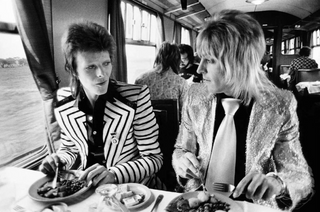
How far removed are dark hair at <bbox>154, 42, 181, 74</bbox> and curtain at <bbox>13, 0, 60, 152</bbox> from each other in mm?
1603

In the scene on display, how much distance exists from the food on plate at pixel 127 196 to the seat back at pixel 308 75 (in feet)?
19.6

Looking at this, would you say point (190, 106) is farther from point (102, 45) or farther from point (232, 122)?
point (102, 45)

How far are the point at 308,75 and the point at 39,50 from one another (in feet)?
18.9

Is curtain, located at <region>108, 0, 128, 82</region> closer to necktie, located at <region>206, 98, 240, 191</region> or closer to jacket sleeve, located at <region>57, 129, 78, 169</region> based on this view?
jacket sleeve, located at <region>57, 129, 78, 169</region>

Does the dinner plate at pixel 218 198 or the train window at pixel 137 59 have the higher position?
the train window at pixel 137 59

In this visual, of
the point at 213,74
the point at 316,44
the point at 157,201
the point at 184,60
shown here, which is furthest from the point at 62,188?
the point at 316,44

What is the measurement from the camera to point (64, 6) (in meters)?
3.07

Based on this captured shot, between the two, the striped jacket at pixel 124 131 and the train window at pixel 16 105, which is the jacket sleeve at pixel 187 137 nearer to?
the striped jacket at pixel 124 131

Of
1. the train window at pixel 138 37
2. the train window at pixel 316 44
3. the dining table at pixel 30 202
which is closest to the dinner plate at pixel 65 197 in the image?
the dining table at pixel 30 202

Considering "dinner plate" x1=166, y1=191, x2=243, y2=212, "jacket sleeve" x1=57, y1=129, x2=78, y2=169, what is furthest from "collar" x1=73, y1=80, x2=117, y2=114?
"dinner plate" x1=166, y1=191, x2=243, y2=212

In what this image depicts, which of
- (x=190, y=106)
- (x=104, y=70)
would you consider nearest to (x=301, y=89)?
(x=190, y=106)

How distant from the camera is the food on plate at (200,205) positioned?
953 millimetres

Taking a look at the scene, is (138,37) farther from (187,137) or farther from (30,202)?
(30,202)

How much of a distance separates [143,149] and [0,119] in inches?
53.4
